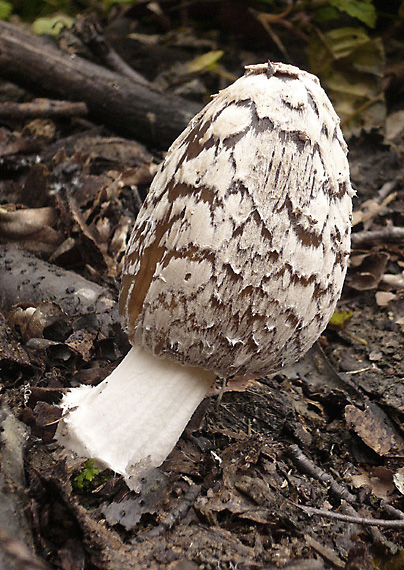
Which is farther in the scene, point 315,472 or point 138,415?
point 315,472

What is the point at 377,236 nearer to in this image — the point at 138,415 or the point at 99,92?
the point at 138,415

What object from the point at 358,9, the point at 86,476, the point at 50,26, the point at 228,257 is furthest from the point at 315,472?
the point at 50,26

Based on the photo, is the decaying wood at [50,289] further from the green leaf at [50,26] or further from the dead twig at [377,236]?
the green leaf at [50,26]

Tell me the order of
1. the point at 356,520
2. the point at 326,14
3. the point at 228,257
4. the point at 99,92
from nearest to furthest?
the point at 228,257, the point at 356,520, the point at 99,92, the point at 326,14

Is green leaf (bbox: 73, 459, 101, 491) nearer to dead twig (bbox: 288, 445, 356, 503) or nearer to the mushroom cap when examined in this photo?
the mushroom cap

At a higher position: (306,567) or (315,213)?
(315,213)

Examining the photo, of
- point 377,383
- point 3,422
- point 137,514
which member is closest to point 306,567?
point 137,514

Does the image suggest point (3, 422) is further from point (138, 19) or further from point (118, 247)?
point (138, 19)
